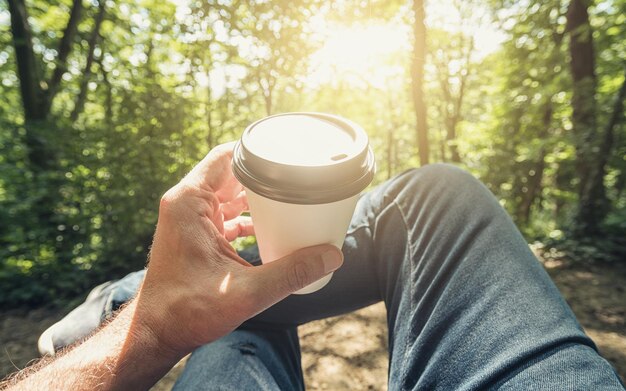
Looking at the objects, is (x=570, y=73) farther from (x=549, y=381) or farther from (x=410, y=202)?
(x=549, y=381)

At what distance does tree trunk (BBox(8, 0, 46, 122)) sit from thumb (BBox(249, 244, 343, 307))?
6851 millimetres

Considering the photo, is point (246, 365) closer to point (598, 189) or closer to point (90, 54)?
point (598, 189)

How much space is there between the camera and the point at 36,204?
4363 millimetres

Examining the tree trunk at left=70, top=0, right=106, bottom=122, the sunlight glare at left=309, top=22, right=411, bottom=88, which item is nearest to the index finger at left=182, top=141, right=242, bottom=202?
the sunlight glare at left=309, top=22, right=411, bottom=88

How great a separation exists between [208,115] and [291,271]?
588 centimetres

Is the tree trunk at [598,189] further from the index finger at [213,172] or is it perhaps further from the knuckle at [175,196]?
the knuckle at [175,196]

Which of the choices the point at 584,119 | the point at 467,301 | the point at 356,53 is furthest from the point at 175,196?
the point at 356,53

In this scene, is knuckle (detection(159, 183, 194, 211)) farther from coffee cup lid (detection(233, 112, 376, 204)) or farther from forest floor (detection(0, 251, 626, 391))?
forest floor (detection(0, 251, 626, 391))

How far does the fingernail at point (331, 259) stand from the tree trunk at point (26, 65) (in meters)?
6.95

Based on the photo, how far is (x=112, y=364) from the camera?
99 cm

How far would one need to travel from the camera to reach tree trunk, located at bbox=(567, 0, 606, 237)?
421 cm

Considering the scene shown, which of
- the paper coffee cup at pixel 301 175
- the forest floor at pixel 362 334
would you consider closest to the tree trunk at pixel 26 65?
the forest floor at pixel 362 334

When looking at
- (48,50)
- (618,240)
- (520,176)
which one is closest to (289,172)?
(618,240)

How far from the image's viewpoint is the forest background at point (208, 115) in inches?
168
